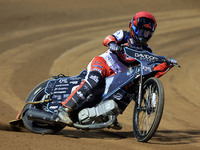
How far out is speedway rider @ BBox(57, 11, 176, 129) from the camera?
6242 millimetres

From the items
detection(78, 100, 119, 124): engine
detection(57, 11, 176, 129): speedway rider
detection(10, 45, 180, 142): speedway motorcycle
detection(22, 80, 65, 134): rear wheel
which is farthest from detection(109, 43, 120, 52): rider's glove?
detection(22, 80, 65, 134): rear wheel

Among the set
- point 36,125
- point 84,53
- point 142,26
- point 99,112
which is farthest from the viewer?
point 84,53

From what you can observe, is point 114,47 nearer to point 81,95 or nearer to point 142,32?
point 142,32


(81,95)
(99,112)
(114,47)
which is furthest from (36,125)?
(114,47)

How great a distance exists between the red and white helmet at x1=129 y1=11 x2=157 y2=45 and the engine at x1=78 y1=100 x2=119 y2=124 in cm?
115

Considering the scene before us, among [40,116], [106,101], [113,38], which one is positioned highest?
[113,38]

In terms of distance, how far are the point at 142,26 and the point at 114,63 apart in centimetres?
75

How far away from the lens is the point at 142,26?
6371mm

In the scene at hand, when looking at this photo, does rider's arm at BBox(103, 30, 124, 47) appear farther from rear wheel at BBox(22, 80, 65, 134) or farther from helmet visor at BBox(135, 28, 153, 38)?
rear wheel at BBox(22, 80, 65, 134)

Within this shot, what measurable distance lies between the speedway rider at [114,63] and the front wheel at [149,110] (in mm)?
→ 269

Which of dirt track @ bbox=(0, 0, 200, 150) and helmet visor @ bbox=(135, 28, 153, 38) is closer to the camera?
dirt track @ bbox=(0, 0, 200, 150)

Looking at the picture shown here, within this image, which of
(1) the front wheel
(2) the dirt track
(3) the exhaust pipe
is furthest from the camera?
(3) the exhaust pipe

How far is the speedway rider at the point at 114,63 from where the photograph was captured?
20.5 feet

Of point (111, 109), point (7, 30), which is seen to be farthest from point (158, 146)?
point (7, 30)
